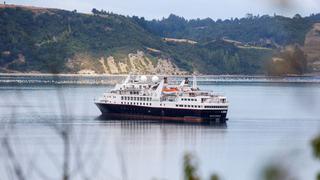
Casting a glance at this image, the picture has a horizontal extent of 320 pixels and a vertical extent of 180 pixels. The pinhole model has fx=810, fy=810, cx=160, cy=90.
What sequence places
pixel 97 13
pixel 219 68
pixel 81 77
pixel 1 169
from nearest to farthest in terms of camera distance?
pixel 1 169 → pixel 81 77 → pixel 219 68 → pixel 97 13

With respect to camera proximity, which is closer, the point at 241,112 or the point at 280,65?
the point at 280,65

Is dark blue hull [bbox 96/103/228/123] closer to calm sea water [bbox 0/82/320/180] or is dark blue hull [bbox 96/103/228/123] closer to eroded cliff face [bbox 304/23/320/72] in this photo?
calm sea water [bbox 0/82/320/180]

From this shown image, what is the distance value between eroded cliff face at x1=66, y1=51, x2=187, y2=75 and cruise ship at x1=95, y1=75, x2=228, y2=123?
89.2 m

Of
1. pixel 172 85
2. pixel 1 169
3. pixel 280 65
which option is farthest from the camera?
pixel 172 85

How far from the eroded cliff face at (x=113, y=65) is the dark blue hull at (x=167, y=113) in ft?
295

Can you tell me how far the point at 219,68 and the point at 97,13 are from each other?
1216 inches

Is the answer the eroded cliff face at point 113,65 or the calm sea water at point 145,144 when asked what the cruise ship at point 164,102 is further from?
the eroded cliff face at point 113,65

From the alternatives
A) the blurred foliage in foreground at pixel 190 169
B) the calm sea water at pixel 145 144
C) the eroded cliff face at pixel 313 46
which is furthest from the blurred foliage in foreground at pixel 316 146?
the calm sea water at pixel 145 144

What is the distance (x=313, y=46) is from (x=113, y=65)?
144165 mm

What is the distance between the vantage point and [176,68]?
508 feet

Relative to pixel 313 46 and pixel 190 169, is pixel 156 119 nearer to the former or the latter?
pixel 190 169

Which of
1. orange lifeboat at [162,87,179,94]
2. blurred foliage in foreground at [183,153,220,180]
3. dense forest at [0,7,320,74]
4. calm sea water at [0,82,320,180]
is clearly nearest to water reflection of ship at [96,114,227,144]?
calm sea water at [0,82,320,180]

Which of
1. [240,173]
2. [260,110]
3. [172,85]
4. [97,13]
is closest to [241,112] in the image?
[260,110]

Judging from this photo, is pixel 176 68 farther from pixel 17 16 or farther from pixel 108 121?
pixel 108 121
